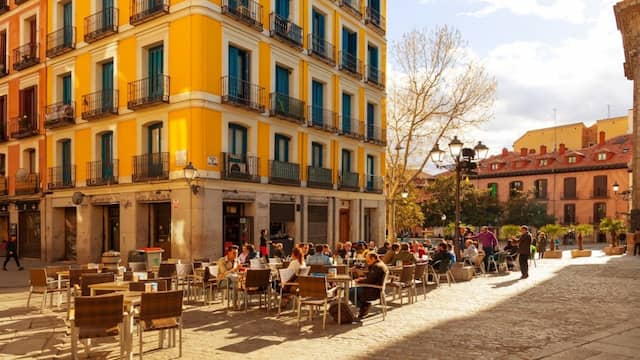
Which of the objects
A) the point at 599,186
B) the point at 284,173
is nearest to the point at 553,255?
the point at 284,173

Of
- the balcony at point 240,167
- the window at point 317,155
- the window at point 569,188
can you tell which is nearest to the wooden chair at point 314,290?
the balcony at point 240,167

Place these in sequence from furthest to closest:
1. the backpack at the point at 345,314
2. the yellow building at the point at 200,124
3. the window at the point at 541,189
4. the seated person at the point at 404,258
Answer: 1. the window at the point at 541,189
2. the yellow building at the point at 200,124
3. the seated person at the point at 404,258
4. the backpack at the point at 345,314

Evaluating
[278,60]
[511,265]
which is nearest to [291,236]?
[278,60]

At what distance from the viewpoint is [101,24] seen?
22.5m

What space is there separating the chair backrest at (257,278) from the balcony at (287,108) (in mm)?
11940

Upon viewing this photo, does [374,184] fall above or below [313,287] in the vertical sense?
above

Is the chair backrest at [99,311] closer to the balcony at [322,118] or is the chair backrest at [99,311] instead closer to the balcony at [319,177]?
the balcony at [319,177]

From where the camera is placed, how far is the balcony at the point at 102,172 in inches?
856

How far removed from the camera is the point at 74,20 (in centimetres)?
2398

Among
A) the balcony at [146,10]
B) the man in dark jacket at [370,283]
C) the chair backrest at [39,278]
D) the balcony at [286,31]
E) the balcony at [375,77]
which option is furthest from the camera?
the balcony at [375,77]

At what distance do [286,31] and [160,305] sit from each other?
17.7 m

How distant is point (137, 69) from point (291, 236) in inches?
375

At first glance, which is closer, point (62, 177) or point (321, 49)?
point (62, 177)

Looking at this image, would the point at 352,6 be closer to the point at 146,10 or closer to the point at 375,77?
the point at 375,77
